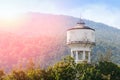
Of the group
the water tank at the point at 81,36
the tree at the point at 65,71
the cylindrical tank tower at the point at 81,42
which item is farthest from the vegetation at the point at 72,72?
the water tank at the point at 81,36

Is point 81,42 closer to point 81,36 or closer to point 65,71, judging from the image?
point 81,36

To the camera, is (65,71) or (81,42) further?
(65,71)

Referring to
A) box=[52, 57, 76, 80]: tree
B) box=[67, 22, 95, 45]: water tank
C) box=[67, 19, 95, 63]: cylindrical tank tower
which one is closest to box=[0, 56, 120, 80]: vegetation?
box=[52, 57, 76, 80]: tree

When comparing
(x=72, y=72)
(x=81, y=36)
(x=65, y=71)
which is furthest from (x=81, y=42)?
(x=65, y=71)

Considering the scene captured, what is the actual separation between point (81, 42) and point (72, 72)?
295cm

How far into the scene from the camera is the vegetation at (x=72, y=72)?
39.1 meters

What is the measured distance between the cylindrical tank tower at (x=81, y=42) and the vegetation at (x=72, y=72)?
2.65ft

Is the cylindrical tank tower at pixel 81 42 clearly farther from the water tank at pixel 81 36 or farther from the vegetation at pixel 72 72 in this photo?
the vegetation at pixel 72 72

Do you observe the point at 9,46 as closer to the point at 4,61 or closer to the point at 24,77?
the point at 4,61

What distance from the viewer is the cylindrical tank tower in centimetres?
3947

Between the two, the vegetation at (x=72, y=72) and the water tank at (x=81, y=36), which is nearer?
the vegetation at (x=72, y=72)

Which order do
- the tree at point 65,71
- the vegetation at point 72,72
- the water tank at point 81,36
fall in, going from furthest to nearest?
the water tank at point 81,36 → the tree at point 65,71 → the vegetation at point 72,72

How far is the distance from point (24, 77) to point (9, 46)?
152461mm

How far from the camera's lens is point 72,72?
39594mm
